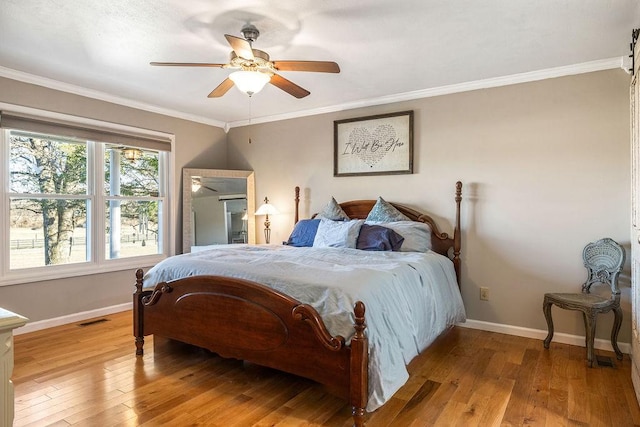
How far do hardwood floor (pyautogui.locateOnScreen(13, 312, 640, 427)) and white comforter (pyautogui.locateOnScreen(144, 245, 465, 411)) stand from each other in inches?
11.7

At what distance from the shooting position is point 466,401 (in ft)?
7.51

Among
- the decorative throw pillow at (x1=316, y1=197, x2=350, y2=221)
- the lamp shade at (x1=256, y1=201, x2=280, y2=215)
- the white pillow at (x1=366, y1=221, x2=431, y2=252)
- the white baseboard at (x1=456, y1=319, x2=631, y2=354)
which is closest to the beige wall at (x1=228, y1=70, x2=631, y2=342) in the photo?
the white baseboard at (x1=456, y1=319, x2=631, y2=354)

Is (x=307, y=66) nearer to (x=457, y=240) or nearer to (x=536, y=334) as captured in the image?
(x=457, y=240)

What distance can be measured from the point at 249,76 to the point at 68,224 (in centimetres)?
277

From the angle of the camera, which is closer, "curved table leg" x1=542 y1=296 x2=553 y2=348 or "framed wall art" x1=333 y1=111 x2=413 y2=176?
"curved table leg" x1=542 y1=296 x2=553 y2=348

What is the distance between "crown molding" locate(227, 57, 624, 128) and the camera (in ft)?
10.3

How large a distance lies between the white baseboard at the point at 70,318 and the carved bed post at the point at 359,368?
3.32 metres

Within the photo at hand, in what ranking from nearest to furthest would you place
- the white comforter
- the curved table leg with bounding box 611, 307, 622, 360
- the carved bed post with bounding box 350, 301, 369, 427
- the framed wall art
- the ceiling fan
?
the carved bed post with bounding box 350, 301, 369, 427 → the white comforter → the ceiling fan → the curved table leg with bounding box 611, 307, 622, 360 → the framed wall art

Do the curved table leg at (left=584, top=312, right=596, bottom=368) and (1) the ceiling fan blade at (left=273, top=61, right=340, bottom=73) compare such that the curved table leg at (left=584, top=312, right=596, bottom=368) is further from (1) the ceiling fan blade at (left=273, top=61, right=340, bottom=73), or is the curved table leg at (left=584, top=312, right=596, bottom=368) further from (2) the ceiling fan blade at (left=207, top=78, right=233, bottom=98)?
(2) the ceiling fan blade at (left=207, top=78, right=233, bottom=98)

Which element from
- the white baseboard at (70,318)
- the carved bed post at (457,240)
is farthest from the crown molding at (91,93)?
the carved bed post at (457,240)

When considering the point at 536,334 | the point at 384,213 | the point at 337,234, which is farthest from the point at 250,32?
the point at 536,334

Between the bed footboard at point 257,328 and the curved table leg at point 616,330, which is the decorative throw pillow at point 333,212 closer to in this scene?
the bed footboard at point 257,328

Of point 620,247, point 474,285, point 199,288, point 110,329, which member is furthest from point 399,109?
point 110,329

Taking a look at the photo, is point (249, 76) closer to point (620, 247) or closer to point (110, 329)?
point (110, 329)
